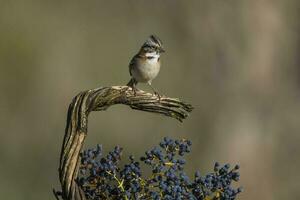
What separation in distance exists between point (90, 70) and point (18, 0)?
77 centimetres

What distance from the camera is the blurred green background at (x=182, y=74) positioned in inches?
271

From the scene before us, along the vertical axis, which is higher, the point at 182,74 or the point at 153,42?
the point at 182,74

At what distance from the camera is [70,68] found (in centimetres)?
729

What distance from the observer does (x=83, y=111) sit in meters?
2.33

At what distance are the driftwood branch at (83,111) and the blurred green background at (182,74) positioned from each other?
407 cm

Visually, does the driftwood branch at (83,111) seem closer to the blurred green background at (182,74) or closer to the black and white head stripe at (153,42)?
the black and white head stripe at (153,42)

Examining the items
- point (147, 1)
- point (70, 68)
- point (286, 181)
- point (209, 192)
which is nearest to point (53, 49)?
point (70, 68)

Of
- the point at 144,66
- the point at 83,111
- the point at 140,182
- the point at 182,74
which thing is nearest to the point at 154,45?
the point at 144,66

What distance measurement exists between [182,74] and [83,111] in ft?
17.0

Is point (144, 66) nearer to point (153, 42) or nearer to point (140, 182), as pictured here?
point (153, 42)

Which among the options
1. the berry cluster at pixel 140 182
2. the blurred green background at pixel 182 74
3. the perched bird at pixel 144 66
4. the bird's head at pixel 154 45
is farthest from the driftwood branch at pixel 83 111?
the blurred green background at pixel 182 74

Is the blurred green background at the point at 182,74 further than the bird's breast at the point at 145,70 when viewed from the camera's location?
Yes

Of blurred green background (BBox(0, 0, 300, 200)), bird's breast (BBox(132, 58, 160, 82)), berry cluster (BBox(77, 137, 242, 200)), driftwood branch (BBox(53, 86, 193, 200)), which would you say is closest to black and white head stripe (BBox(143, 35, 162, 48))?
bird's breast (BBox(132, 58, 160, 82))

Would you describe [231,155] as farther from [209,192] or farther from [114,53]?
[209,192]
